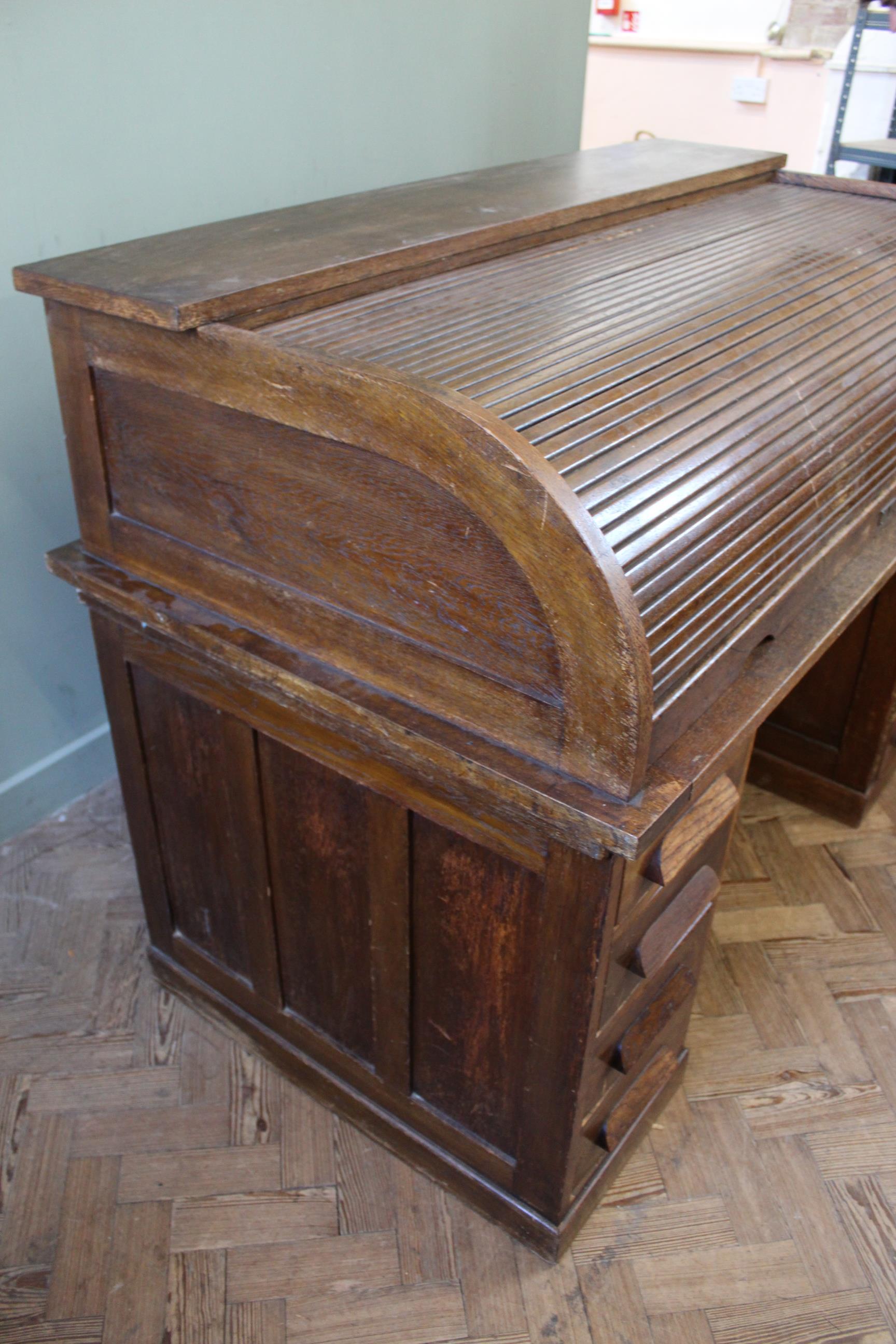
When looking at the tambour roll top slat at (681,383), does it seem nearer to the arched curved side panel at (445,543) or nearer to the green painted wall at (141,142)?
the arched curved side panel at (445,543)

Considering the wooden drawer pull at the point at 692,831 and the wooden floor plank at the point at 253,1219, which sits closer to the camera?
the wooden drawer pull at the point at 692,831

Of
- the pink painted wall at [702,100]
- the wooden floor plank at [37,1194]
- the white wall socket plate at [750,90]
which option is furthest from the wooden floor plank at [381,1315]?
the white wall socket plate at [750,90]

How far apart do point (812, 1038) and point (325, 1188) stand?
86 centimetres

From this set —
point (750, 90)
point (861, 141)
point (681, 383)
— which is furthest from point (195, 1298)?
point (750, 90)

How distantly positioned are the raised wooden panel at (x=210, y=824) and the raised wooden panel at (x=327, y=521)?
11.0 inches

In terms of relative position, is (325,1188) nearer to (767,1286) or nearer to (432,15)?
(767,1286)

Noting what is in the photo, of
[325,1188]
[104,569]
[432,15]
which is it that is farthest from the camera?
[432,15]

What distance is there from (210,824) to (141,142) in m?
1.19

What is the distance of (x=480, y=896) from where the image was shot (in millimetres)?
1262

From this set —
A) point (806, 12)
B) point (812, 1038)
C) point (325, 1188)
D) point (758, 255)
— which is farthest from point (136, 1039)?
point (806, 12)

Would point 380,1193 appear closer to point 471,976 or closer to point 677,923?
point 471,976

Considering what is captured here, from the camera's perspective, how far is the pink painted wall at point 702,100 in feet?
19.5

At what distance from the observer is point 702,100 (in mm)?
6328

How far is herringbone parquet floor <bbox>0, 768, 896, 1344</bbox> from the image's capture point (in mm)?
1426
